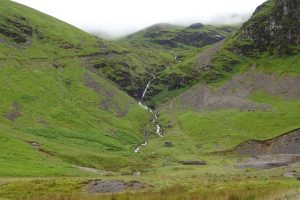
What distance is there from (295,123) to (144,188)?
380 feet

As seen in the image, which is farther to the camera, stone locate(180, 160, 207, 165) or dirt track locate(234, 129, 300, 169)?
dirt track locate(234, 129, 300, 169)

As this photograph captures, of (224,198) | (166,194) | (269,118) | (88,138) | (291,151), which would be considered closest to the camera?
(224,198)

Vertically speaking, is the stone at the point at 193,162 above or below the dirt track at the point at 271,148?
below

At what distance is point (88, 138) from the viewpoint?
543 ft

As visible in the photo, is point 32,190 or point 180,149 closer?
point 32,190

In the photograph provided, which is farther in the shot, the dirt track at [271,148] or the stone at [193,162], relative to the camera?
the dirt track at [271,148]

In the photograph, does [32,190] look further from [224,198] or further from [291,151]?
[291,151]

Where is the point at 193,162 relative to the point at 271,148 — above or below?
below

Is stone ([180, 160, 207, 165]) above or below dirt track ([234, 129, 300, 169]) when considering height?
below

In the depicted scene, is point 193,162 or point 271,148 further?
point 271,148

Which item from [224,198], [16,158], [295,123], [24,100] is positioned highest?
[24,100]

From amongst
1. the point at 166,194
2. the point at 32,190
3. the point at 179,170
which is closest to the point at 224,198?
the point at 166,194

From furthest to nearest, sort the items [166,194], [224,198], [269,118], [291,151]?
1. [269,118]
2. [291,151]
3. [166,194]
4. [224,198]

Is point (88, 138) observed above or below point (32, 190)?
above
